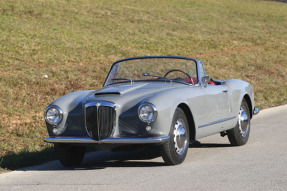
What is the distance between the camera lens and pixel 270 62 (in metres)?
28.8

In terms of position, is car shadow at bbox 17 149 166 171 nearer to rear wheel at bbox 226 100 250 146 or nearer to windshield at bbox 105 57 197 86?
windshield at bbox 105 57 197 86

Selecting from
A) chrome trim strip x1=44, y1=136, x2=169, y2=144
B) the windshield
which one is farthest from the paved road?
the windshield

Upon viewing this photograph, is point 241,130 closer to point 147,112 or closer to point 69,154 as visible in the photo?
point 147,112

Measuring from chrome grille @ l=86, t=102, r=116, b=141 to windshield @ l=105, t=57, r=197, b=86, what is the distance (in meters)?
1.52

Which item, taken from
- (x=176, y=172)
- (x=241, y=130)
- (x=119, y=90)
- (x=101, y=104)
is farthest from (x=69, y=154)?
(x=241, y=130)

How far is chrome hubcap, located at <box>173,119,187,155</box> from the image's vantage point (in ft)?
25.0

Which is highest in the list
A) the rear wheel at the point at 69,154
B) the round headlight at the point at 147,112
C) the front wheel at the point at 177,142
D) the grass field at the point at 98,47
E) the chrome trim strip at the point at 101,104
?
the chrome trim strip at the point at 101,104

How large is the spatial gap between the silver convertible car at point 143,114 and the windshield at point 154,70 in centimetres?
1

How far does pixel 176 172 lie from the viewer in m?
7.12

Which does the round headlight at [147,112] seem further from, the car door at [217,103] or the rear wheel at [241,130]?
the rear wheel at [241,130]

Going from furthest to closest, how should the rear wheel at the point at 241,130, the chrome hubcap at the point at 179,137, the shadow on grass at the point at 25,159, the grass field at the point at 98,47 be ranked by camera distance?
the grass field at the point at 98,47 < the rear wheel at the point at 241,130 < the shadow on grass at the point at 25,159 < the chrome hubcap at the point at 179,137

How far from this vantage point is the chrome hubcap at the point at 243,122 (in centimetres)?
960

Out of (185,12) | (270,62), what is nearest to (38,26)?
(270,62)

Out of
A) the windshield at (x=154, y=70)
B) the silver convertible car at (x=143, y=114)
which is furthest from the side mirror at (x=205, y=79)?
the windshield at (x=154, y=70)
